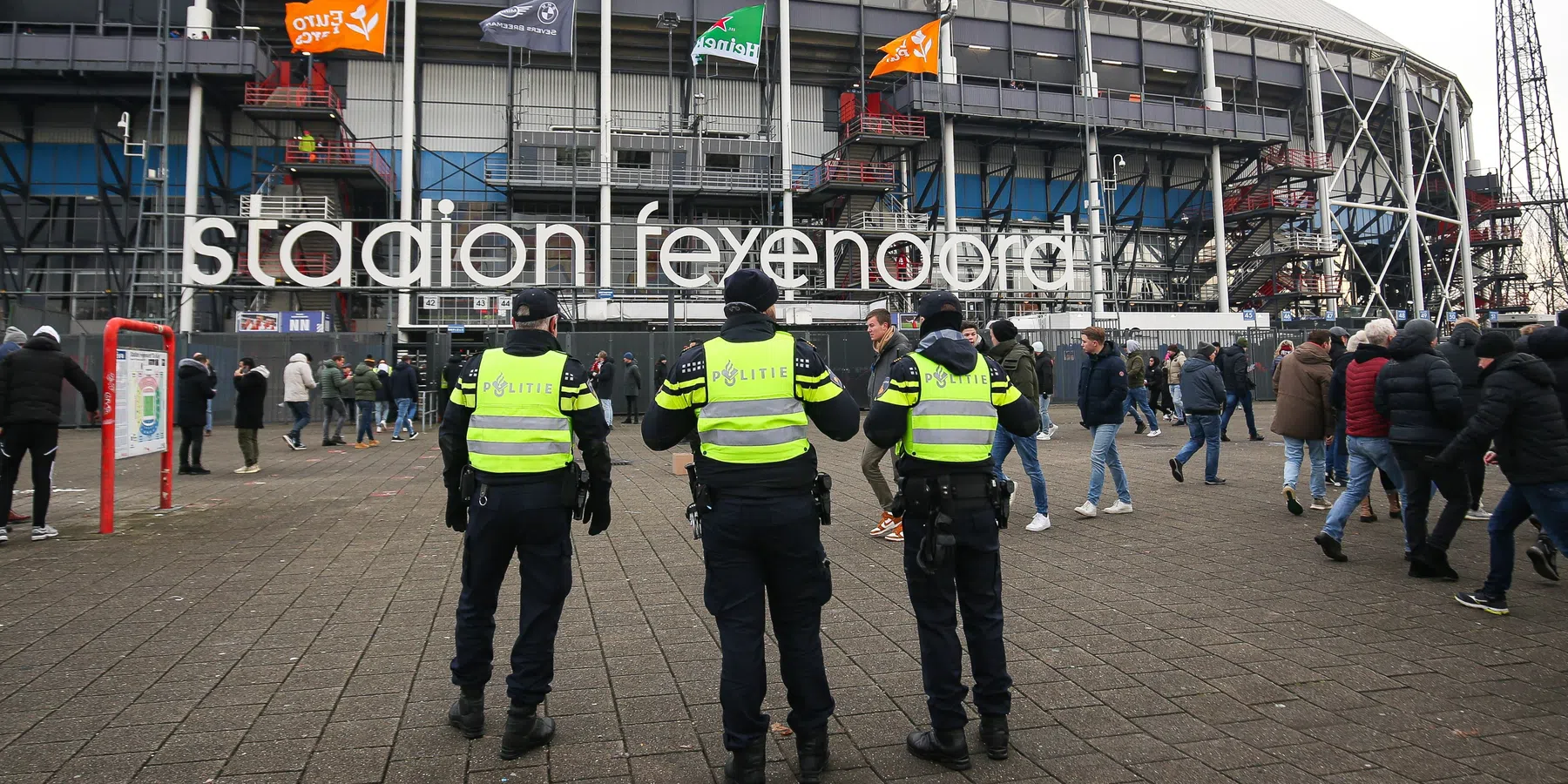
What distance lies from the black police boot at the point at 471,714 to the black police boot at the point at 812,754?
52.6 inches

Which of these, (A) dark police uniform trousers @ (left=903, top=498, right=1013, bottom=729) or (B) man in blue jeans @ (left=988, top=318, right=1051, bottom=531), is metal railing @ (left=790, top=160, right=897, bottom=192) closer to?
(B) man in blue jeans @ (left=988, top=318, right=1051, bottom=531)

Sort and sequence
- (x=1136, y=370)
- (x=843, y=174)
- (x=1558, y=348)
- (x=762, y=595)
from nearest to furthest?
(x=762, y=595), (x=1558, y=348), (x=1136, y=370), (x=843, y=174)

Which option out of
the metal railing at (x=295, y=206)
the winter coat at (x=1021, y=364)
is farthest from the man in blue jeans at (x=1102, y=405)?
the metal railing at (x=295, y=206)

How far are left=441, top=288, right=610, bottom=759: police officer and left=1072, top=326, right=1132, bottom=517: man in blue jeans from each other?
5.57m

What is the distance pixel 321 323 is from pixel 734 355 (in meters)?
28.9

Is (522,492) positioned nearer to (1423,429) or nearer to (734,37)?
(1423,429)

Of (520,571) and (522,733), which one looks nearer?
(522,733)

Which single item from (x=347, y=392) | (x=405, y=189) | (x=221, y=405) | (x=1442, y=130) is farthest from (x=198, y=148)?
(x=1442, y=130)

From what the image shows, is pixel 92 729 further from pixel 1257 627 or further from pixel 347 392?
pixel 347 392

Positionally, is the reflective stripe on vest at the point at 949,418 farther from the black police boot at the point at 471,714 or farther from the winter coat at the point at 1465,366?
the winter coat at the point at 1465,366

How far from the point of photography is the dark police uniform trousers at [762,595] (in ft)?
10.2

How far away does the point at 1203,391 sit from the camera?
9.71m

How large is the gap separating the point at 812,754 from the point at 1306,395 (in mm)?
7004

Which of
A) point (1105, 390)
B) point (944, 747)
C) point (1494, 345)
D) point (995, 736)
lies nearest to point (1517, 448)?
point (1494, 345)
